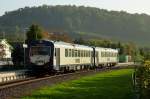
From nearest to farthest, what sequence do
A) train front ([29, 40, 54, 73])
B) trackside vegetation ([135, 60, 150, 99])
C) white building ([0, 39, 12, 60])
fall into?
trackside vegetation ([135, 60, 150, 99]) → train front ([29, 40, 54, 73]) → white building ([0, 39, 12, 60])

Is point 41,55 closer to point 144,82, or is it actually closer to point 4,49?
point 144,82

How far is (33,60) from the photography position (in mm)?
43062

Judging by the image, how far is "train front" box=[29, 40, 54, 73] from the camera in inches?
1677

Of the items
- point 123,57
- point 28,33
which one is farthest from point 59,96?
point 123,57

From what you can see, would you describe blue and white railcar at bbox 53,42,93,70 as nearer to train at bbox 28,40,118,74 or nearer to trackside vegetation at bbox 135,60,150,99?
train at bbox 28,40,118,74

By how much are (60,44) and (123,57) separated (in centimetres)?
9254

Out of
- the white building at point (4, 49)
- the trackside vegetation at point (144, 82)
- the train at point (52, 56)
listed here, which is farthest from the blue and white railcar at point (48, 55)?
the white building at point (4, 49)

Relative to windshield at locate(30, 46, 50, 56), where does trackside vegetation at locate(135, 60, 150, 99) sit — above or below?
below

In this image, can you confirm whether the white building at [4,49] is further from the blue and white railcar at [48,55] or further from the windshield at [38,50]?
the windshield at [38,50]

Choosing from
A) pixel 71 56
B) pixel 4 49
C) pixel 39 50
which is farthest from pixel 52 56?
pixel 4 49

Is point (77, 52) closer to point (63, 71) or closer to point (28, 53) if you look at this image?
point (63, 71)

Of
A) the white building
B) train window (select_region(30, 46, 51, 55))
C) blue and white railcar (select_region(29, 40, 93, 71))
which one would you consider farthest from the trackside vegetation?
the white building

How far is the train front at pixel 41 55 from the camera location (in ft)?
140

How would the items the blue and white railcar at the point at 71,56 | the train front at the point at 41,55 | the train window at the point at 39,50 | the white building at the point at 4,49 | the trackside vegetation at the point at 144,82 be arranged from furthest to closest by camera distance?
the white building at the point at 4,49, the blue and white railcar at the point at 71,56, the train window at the point at 39,50, the train front at the point at 41,55, the trackside vegetation at the point at 144,82
